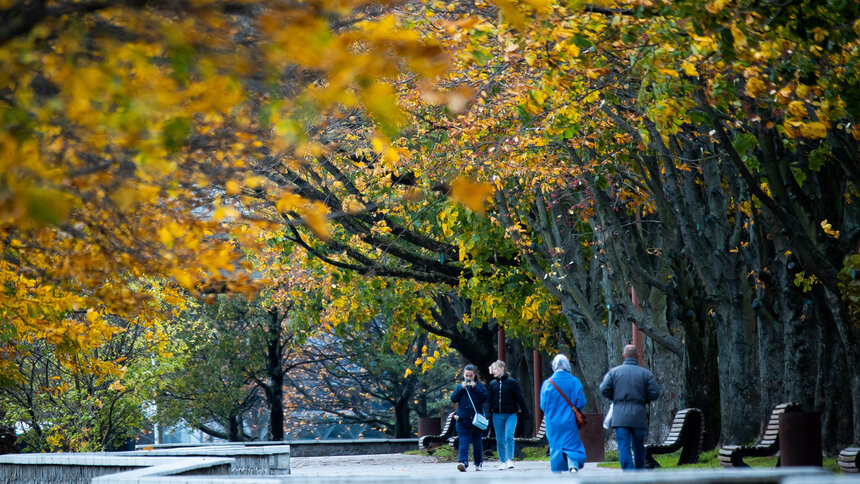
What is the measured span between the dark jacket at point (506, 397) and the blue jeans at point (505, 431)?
0.75 feet

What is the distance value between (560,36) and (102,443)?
13762 millimetres

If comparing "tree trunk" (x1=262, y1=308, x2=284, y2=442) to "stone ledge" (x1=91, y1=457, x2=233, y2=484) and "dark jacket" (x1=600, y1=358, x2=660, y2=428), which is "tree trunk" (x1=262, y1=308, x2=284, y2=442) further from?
"stone ledge" (x1=91, y1=457, x2=233, y2=484)

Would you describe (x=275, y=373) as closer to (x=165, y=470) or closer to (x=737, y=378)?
(x=737, y=378)

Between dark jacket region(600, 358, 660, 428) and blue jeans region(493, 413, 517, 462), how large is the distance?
4315 millimetres

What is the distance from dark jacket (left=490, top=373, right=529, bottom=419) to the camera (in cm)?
1662

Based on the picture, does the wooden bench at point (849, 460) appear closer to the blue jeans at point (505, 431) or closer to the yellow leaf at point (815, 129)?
the yellow leaf at point (815, 129)

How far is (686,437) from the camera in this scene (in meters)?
15.4

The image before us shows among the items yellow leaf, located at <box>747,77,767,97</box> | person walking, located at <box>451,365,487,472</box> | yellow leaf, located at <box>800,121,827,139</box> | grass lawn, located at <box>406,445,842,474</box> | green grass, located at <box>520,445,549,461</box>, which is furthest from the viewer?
green grass, located at <box>520,445,549,461</box>

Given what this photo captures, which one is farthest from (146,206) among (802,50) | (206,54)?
(802,50)

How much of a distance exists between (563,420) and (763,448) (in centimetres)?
264

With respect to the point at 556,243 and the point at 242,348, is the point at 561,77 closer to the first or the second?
the point at 556,243

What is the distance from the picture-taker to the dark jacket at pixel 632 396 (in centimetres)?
1259

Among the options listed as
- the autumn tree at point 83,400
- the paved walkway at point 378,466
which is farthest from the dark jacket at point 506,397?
the autumn tree at point 83,400

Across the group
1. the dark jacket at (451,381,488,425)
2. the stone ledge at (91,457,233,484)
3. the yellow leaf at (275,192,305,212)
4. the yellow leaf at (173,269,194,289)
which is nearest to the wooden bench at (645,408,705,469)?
the dark jacket at (451,381,488,425)
